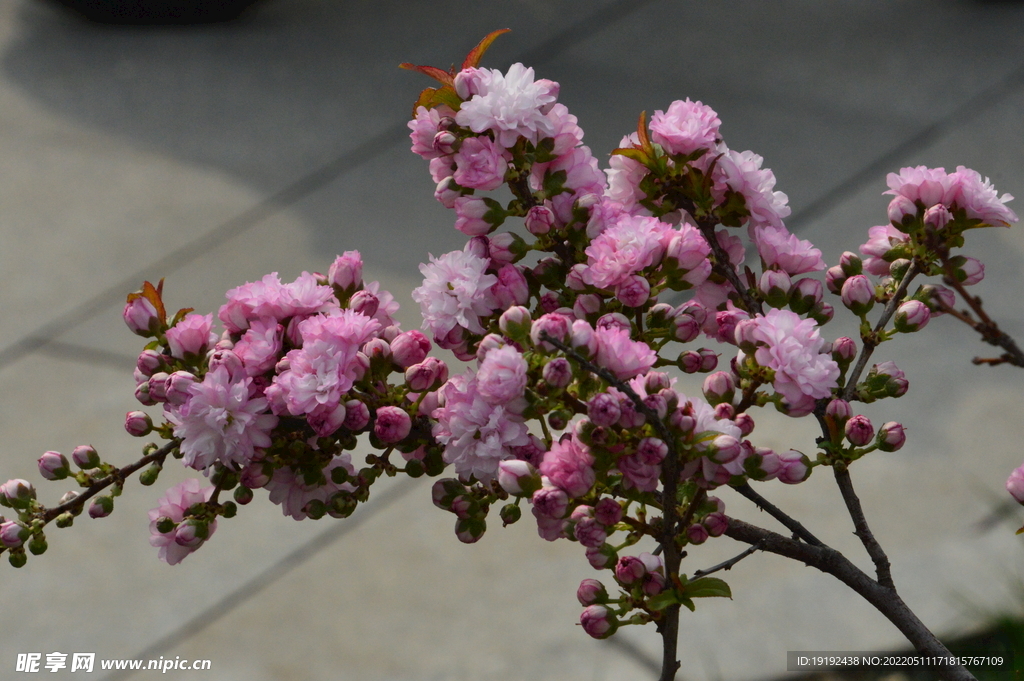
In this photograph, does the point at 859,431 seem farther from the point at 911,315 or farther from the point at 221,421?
the point at 221,421

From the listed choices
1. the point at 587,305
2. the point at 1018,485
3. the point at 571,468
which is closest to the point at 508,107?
the point at 587,305

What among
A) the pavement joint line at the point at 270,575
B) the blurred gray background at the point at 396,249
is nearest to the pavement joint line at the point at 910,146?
the blurred gray background at the point at 396,249

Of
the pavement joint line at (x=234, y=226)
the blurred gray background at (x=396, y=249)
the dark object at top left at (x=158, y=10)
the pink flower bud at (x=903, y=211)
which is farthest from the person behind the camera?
the dark object at top left at (x=158, y=10)

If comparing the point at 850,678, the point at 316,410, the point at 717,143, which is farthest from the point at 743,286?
the point at 850,678

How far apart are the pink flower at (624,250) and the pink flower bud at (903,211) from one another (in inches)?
8.0

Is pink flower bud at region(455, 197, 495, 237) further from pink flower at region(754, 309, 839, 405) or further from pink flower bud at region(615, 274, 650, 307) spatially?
pink flower at region(754, 309, 839, 405)

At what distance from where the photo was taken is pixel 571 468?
711mm

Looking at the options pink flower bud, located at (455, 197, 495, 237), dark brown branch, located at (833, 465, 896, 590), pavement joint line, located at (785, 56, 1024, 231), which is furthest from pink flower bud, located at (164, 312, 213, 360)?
pavement joint line, located at (785, 56, 1024, 231)

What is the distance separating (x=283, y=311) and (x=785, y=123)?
2869 millimetres

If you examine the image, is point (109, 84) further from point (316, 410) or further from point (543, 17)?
point (316, 410)

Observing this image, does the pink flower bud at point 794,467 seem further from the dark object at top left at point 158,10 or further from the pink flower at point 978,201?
the dark object at top left at point 158,10

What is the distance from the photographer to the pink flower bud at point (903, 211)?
864mm

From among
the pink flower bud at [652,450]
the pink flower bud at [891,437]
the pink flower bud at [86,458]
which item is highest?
the pink flower bud at [86,458]

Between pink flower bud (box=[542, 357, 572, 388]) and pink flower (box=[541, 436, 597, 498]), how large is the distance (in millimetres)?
58
